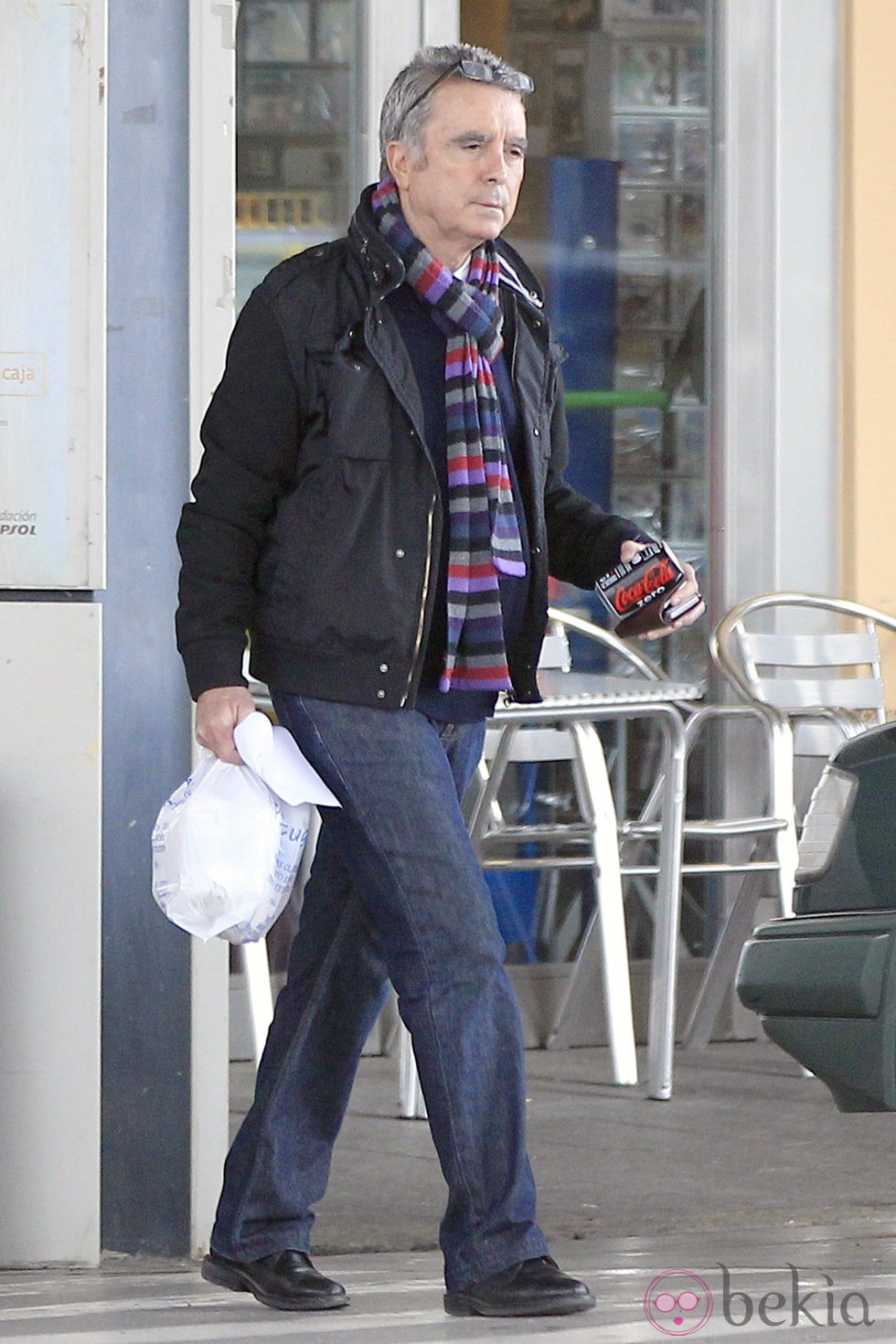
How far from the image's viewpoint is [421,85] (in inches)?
135

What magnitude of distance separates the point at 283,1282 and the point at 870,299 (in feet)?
13.3

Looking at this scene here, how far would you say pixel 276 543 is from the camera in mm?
3426

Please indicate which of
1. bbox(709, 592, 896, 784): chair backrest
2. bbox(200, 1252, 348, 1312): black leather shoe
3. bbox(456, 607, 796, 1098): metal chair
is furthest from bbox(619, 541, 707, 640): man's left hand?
bbox(709, 592, 896, 784): chair backrest

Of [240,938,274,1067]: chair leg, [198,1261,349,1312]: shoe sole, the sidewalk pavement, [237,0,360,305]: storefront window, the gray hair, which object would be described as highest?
[237,0,360,305]: storefront window

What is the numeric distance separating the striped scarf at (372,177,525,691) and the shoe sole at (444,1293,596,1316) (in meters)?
0.89

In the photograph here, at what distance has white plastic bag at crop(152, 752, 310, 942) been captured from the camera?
3.42m

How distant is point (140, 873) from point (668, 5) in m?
3.69

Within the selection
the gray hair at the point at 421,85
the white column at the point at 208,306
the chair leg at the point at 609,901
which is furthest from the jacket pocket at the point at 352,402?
the chair leg at the point at 609,901

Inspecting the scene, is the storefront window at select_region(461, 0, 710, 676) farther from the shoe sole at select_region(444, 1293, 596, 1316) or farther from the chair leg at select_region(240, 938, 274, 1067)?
the shoe sole at select_region(444, 1293, 596, 1316)

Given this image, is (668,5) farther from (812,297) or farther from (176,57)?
(176,57)

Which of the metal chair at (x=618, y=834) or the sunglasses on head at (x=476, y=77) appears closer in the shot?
the sunglasses on head at (x=476, y=77)

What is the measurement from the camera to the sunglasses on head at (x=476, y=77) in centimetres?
339

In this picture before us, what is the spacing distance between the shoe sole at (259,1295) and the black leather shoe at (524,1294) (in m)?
0.25

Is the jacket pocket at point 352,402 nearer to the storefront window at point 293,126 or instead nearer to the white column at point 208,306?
the white column at point 208,306
